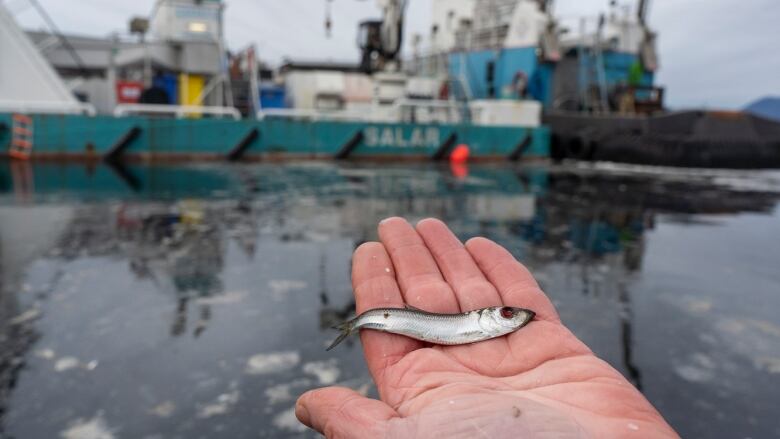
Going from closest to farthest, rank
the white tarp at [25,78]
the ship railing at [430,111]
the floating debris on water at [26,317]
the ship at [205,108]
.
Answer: the floating debris on water at [26,317] → the white tarp at [25,78] → the ship at [205,108] → the ship railing at [430,111]

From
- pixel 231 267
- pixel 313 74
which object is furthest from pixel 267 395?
pixel 313 74

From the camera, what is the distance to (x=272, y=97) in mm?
23984

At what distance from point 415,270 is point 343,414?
1.23m

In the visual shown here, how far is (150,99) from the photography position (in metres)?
19.3

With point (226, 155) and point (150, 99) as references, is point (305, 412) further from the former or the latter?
point (150, 99)

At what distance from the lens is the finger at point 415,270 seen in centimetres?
284

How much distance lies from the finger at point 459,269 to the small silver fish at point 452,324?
0.98ft

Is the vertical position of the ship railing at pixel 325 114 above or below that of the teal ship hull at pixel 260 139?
above

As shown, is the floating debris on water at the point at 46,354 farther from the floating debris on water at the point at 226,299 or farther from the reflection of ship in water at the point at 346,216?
the floating debris on water at the point at 226,299

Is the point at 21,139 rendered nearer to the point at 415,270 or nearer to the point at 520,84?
the point at 415,270

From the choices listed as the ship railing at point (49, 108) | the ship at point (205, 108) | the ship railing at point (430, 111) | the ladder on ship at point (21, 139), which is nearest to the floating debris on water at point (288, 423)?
the ship at point (205, 108)

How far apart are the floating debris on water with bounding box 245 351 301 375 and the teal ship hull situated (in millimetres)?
15516

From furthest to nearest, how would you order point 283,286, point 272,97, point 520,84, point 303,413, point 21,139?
point 520,84 → point 272,97 → point 21,139 → point 283,286 → point 303,413

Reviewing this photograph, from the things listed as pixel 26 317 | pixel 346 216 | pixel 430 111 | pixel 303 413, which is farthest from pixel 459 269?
pixel 430 111
